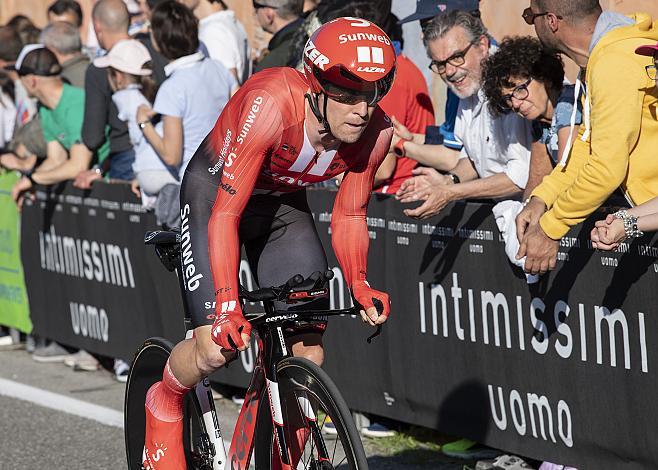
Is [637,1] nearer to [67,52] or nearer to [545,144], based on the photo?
[545,144]

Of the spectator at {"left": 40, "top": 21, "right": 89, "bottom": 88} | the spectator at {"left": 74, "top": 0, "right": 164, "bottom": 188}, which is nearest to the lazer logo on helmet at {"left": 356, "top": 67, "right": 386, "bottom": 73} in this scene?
the spectator at {"left": 74, "top": 0, "right": 164, "bottom": 188}

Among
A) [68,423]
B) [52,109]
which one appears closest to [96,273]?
[52,109]

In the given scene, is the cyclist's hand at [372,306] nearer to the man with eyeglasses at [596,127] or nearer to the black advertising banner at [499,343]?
the man with eyeglasses at [596,127]

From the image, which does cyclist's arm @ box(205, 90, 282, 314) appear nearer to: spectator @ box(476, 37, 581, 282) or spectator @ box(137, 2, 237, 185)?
spectator @ box(476, 37, 581, 282)

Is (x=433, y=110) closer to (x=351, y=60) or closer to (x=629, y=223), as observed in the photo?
(x=629, y=223)

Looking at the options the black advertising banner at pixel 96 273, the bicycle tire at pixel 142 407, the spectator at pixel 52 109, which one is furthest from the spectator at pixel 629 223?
the spectator at pixel 52 109

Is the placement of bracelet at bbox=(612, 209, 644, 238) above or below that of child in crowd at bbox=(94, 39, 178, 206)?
below

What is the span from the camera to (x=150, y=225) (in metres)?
8.88

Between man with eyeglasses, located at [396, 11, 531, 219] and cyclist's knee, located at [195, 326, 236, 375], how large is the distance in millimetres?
1746

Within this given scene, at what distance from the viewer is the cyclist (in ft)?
14.5

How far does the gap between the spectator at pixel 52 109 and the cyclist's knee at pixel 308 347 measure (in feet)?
17.2

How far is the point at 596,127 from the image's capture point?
17.2 feet

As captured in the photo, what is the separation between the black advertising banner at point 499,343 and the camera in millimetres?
5555

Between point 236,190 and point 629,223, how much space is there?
1641mm
